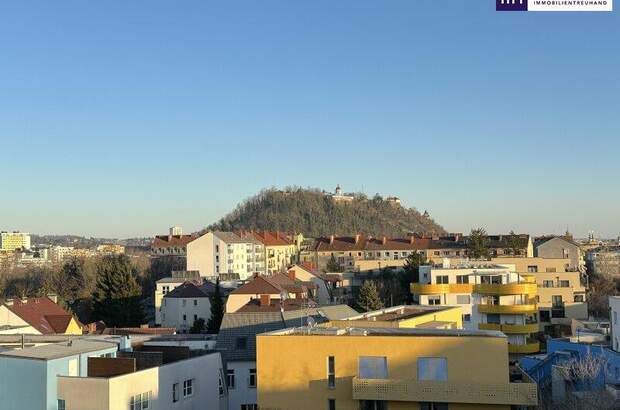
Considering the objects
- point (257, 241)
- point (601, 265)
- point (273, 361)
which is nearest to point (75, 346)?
point (273, 361)

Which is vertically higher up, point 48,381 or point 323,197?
point 323,197

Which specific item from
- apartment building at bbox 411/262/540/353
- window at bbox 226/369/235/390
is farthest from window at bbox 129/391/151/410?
apartment building at bbox 411/262/540/353

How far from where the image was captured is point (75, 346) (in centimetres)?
2416

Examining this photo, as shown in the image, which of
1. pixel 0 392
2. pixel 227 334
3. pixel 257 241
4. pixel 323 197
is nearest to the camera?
pixel 0 392

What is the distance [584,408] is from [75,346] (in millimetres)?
16872

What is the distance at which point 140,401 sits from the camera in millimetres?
21078

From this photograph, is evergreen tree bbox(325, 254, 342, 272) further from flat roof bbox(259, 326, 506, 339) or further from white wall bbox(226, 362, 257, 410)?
flat roof bbox(259, 326, 506, 339)

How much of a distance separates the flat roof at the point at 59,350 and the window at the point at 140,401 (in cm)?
289

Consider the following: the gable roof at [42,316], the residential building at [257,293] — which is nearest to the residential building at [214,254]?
the residential building at [257,293]

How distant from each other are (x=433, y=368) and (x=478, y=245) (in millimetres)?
58598

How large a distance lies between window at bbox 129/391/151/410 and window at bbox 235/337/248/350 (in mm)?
9945

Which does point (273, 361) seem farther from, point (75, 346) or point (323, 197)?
point (323, 197)

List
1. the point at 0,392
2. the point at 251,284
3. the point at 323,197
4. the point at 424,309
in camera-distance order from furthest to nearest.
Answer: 1. the point at 323,197
2. the point at 251,284
3. the point at 424,309
4. the point at 0,392

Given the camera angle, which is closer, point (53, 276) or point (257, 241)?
point (53, 276)
